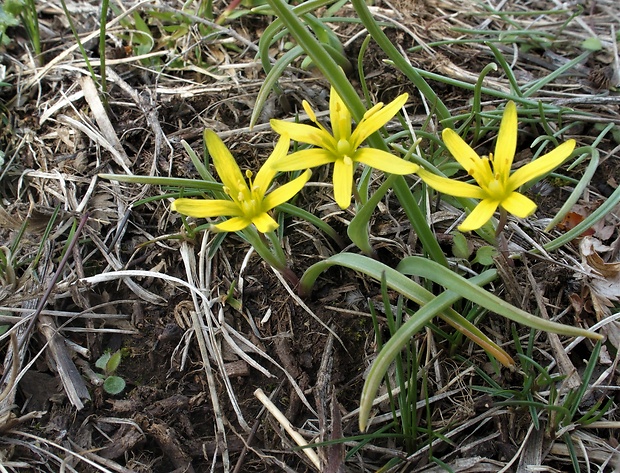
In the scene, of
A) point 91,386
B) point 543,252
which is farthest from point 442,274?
point 91,386

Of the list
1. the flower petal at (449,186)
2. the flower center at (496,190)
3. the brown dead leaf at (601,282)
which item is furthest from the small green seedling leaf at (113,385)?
the brown dead leaf at (601,282)

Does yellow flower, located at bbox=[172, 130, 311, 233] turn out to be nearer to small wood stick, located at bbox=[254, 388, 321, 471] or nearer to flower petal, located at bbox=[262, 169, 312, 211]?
flower petal, located at bbox=[262, 169, 312, 211]

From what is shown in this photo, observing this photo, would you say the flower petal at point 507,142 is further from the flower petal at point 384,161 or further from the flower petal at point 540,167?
the flower petal at point 384,161

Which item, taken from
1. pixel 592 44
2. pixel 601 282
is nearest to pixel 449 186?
pixel 601 282

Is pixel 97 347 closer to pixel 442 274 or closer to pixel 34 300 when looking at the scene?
pixel 34 300

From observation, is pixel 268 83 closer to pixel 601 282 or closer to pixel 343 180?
pixel 343 180

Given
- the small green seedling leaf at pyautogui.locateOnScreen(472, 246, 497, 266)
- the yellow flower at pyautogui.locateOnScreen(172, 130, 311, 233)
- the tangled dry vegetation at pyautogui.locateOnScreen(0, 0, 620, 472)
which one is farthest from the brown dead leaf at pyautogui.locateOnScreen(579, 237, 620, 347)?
the yellow flower at pyautogui.locateOnScreen(172, 130, 311, 233)
